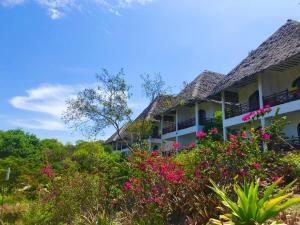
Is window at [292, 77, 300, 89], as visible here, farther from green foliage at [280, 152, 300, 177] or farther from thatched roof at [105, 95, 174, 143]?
thatched roof at [105, 95, 174, 143]

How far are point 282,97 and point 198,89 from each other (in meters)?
8.24

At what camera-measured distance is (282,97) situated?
16312 mm

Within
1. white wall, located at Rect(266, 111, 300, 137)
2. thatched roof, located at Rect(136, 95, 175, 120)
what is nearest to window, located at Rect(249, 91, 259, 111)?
white wall, located at Rect(266, 111, 300, 137)

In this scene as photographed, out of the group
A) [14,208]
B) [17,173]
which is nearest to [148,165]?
[14,208]

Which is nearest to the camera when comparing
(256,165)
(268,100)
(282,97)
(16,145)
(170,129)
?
(256,165)

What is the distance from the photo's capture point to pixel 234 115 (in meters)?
19.6

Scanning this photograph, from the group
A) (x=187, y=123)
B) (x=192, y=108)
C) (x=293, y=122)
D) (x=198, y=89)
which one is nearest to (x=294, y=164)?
(x=293, y=122)

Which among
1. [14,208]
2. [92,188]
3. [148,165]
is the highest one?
[148,165]

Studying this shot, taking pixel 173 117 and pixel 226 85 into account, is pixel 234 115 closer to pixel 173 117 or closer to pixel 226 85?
pixel 226 85

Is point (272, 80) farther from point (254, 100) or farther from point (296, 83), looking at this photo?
point (254, 100)

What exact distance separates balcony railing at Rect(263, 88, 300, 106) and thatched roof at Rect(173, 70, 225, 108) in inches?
216

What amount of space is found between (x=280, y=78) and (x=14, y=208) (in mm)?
14921

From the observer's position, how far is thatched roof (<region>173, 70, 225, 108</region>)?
911 inches

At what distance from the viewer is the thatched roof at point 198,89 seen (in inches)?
911
